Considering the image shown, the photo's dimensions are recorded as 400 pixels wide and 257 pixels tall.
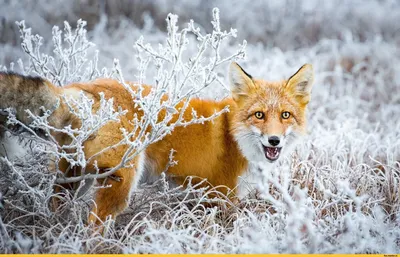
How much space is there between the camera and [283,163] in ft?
12.6

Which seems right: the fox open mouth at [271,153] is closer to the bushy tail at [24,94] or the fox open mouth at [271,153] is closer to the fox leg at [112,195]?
the fox leg at [112,195]

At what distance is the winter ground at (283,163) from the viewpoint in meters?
2.68

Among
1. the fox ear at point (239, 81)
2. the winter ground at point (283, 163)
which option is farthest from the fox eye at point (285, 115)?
the winter ground at point (283, 163)

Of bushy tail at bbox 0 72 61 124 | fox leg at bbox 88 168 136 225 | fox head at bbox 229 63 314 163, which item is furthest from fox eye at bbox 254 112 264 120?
bushy tail at bbox 0 72 61 124

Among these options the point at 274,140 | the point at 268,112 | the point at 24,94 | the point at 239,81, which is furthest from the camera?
the point at 239,81

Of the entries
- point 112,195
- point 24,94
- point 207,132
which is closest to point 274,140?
point 207,132

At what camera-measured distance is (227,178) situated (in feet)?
11.3

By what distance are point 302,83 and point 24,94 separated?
5.91 feet

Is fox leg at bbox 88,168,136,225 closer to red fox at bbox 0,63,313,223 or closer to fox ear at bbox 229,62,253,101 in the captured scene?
red fox at bbox 0,63,313,223

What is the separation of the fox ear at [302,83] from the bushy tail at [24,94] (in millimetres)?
1540

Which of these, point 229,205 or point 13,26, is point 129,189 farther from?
point 13,26

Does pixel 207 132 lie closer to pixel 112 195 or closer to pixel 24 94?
pixel 112 195

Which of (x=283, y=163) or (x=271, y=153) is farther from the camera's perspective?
(x=283, y=163)

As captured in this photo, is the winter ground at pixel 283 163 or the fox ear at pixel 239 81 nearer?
the winter ground at pixel 283 163
